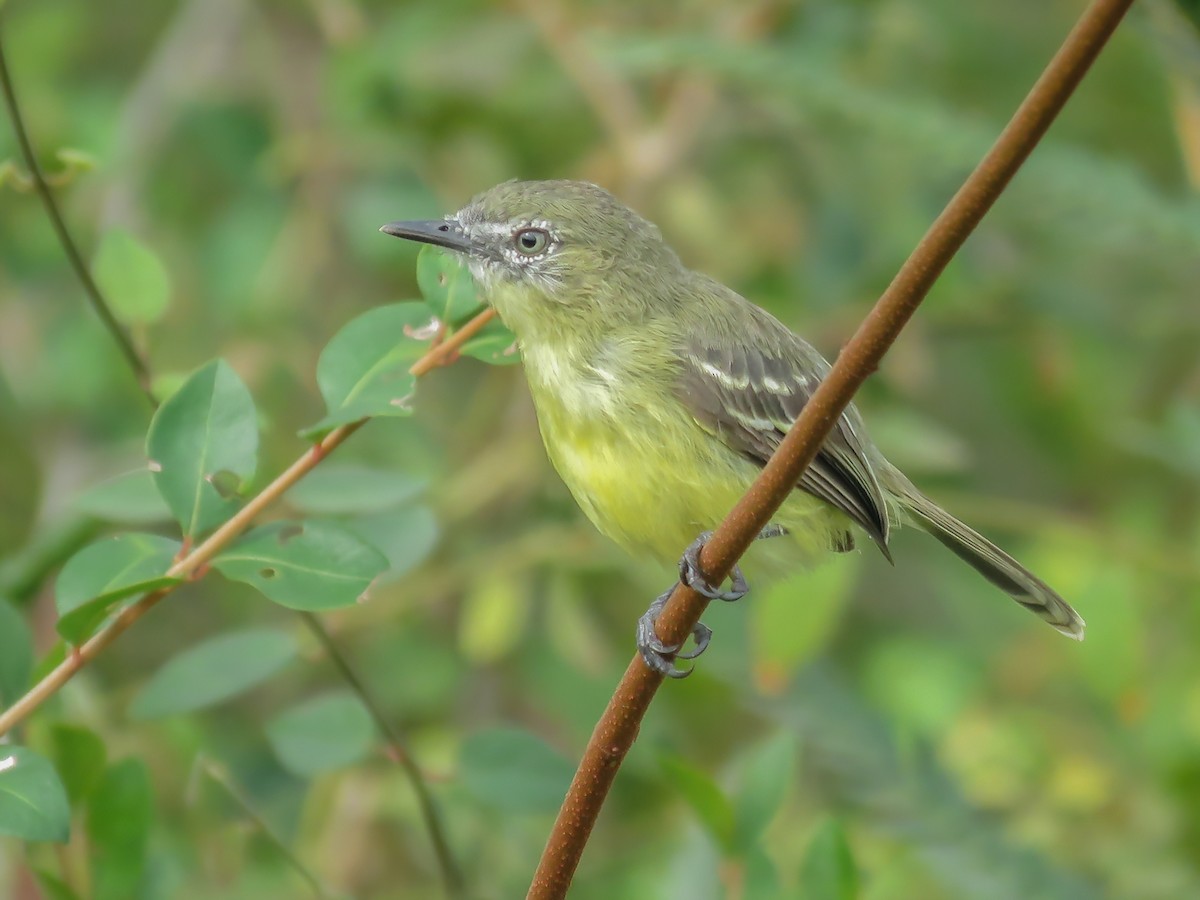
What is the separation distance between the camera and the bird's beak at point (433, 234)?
9.10 feet

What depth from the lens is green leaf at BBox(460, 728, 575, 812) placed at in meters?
2.34

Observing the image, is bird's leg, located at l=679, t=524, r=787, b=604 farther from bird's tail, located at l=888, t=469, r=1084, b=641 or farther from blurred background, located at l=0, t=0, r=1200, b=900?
bird's tail, located at l=888, t=469, r=1084, b=641

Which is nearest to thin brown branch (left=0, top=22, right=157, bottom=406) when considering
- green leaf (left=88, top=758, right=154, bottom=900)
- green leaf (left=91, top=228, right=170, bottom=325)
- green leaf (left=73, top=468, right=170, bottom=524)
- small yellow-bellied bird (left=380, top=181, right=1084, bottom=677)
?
green leaf (left=91, top=228, right=170, bottom=325)

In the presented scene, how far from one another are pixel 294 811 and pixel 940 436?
176cm

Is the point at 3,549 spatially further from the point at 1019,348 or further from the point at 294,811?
the point at 1019,348

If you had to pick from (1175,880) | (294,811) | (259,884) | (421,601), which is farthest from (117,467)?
(1175,880)

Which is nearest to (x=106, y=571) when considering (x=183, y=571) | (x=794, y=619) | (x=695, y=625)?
(x=183, y=571)

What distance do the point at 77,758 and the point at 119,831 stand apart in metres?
0.12

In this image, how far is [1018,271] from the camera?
4.14m

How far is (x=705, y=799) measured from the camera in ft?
7.52

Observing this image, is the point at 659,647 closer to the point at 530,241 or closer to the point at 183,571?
the point at 183,571

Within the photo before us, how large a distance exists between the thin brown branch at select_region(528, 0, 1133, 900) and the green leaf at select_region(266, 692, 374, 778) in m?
0.64

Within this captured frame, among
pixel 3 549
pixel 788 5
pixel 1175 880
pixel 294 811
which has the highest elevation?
pixel 788 5

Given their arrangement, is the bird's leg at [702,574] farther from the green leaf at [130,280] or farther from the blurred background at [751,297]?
the green leaf at [130,280]
